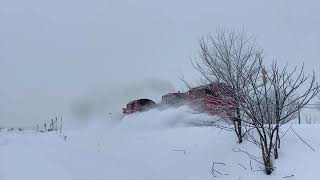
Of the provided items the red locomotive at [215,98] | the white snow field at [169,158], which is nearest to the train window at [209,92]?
the red locomotive at [215,98]

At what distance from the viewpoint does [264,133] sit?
11.5 m

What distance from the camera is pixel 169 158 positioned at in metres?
15.7

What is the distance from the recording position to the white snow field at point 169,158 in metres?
11.5

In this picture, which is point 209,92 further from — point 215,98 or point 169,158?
point 169,158

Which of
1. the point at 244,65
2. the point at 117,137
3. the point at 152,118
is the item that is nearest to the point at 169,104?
the point at 152,118

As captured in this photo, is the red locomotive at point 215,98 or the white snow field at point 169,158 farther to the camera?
the red locomotive at point 215,98

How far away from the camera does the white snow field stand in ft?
37.6

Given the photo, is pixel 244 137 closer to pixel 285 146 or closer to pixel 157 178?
pixel 285 146

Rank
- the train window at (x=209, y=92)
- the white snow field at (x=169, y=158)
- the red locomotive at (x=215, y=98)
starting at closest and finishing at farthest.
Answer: the white snow field at (x=169, y=158), the red locomotive at (x=215, y=98), the train window at (x=209, y=92)

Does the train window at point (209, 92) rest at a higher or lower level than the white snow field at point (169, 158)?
higher

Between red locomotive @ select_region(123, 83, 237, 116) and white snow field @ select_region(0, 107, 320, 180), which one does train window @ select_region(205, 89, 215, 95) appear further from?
white snow field @ select_region(0, 107, 320, 180)

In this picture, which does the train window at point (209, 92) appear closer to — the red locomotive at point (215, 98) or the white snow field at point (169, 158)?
the red locomotive at point (215, 98)

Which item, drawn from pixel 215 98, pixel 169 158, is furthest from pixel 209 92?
pixel 169 158

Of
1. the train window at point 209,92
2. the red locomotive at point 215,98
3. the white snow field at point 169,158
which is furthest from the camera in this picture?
the train window at point 209,92
